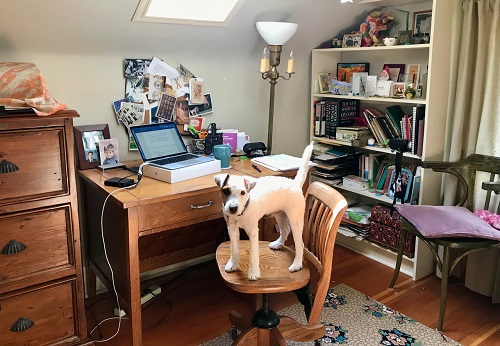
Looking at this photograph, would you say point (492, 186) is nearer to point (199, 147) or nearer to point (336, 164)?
point (336, 164)

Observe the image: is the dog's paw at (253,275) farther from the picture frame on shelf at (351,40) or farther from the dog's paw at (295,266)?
the picture frame on shelf at (351,40)

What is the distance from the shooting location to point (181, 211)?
6.38ft

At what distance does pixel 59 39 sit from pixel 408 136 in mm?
1964

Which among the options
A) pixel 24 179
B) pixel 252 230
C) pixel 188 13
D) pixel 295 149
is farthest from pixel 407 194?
pixel 24 179

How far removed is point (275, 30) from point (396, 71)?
0.89m

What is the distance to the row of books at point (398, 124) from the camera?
2600 mm

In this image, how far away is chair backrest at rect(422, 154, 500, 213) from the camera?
2414 millimetres

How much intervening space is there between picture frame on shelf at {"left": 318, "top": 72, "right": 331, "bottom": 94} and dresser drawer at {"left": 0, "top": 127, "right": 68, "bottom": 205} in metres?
1.90

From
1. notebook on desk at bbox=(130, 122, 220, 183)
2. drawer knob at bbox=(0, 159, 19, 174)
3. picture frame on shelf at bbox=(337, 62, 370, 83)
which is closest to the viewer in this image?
drawer knob at bbox=(0, 159, 19, 174)

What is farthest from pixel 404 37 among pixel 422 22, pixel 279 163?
pixel 279 163

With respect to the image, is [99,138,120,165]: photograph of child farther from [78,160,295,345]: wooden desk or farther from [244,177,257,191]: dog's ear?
[244,177,257,191]: dog's ear

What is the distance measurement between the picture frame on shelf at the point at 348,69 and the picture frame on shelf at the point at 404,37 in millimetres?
374

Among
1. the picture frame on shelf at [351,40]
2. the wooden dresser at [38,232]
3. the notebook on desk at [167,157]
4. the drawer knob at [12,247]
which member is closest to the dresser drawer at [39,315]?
the wooden dresser at [38,232]

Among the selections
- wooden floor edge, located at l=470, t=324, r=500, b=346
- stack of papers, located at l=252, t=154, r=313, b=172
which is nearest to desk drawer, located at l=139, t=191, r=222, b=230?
stack of papers, located at l=252, t=154, r=313, b=172
